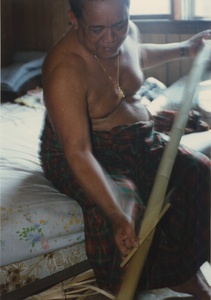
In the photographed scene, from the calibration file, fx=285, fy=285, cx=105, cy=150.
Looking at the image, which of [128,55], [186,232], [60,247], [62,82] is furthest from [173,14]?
[60,247]

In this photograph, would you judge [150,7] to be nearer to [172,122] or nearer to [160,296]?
[172,122]

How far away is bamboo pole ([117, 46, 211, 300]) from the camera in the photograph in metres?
0.40

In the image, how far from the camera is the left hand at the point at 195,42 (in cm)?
55

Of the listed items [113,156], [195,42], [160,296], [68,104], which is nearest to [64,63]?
[68,104]

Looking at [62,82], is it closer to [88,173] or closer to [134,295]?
[88,173]

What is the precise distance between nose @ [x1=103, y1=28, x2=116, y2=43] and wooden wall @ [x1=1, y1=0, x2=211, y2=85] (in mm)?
94

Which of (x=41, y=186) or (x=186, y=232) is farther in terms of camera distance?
(x=41, y=186)

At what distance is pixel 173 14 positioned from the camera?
55 centimetres

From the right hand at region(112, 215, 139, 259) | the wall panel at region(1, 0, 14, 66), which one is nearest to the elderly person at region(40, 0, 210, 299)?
the right hand at region(112, 215, 139, 259)

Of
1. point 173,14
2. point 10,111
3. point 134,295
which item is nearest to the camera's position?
point 134,295

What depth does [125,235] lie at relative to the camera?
409 millimetres

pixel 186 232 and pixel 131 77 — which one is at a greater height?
pixel 131 77

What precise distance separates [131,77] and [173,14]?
14 centimetres

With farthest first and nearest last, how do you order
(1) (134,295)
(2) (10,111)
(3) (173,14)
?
(2) (10,111) → (3) (173,14) → (1) (134,295)
